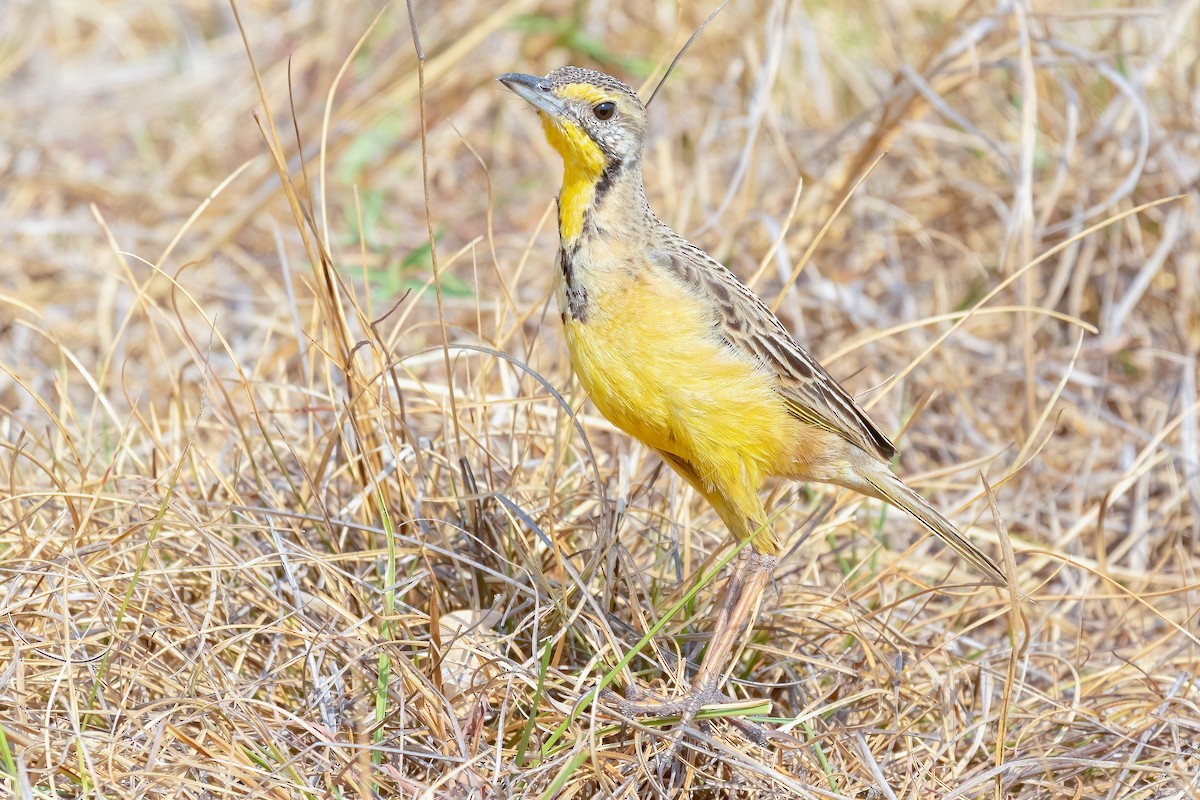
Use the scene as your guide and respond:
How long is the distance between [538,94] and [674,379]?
96 centimetres

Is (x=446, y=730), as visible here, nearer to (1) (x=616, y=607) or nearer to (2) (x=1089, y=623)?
(1) (x=616, y=607)

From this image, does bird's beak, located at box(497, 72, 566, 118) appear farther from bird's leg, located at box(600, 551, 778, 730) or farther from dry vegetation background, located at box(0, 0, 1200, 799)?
bird's leg, located at box(600, 551, 778, 730)

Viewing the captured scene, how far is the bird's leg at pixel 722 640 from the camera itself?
3.35 meters

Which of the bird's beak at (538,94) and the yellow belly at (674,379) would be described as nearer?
the yellow belly at (674,379)

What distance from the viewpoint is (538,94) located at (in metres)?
3.73

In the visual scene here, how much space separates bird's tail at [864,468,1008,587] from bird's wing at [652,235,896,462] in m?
0.11

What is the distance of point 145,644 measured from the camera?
3.50 metres

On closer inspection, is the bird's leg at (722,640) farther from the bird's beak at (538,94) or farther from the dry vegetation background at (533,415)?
the bird's beak at (538,94)

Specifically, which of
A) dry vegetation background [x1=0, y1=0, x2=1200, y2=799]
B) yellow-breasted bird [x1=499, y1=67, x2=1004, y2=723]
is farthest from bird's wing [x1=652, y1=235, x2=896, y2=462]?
dry vegetation background [x1=0, y1=0, x2=1200, y2=799]

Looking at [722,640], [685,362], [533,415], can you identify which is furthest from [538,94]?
[722,640]

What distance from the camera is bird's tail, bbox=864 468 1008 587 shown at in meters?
3.89

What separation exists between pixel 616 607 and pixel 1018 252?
10.1 feet

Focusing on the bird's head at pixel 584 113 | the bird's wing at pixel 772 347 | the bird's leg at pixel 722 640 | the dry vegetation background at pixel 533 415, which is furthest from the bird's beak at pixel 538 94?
the bird's leg at pixel 722 640

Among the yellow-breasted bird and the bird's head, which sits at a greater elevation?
the bird's head
